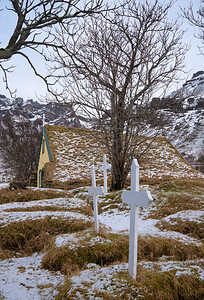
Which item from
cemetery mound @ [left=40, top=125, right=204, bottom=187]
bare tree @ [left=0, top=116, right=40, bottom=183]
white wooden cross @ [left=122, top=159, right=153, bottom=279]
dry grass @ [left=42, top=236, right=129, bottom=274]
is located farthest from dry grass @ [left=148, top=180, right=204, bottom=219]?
bare tree @ [left=0, top=116, right=40, bottom=183]

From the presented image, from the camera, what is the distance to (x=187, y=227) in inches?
212

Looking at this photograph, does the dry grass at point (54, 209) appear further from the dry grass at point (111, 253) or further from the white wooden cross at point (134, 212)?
the white wooden cross at point (134, 212)

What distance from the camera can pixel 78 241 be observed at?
13.1 feet

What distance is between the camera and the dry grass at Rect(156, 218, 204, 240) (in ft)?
16.5

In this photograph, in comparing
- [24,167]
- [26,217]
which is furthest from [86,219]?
[24,167]

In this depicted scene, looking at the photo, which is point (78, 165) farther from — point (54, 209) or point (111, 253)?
point (111, 253)

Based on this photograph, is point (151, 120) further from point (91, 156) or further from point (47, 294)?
point (91, 156)

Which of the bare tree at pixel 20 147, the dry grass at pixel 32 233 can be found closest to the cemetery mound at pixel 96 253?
the dry grass at pixel 32 233

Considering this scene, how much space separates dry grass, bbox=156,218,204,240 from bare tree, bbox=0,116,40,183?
16664mm

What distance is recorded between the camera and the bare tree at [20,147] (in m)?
20.4

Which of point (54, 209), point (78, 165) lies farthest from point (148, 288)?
point (78, 165)

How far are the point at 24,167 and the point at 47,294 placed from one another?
20646 mm

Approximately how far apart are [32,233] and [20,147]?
60.4ft

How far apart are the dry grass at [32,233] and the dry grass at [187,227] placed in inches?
87.7
